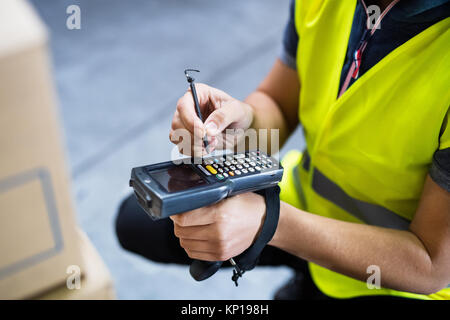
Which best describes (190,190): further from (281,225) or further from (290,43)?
(290,43)

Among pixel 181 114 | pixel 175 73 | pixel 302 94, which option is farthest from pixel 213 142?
pixel 175 73

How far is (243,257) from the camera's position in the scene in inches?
21.0

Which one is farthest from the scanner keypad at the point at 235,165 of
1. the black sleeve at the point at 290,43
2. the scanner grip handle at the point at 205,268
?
the black sleeve at the point at 290,43

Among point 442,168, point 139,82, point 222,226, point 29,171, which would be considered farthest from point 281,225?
point 139,82

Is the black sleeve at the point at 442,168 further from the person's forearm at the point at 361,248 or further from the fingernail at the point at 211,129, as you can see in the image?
the fingernail at the point at 211,129

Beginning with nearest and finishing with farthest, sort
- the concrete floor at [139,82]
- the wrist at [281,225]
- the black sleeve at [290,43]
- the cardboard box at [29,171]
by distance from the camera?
the cardboard box at [29,171] → the wrist at [281,225] → the black sleeve at [290,43] → the concrete floor at [139,82]

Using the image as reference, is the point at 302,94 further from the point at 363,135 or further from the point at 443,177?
the point at 443,177

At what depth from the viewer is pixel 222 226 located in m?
0.48

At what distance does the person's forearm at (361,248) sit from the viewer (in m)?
0.55

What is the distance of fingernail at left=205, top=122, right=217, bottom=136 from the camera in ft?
1.64

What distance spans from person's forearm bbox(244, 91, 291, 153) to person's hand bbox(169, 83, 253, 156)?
0.09 m

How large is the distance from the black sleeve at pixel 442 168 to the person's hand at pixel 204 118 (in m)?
0.26

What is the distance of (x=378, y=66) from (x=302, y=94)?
6.0 inches
